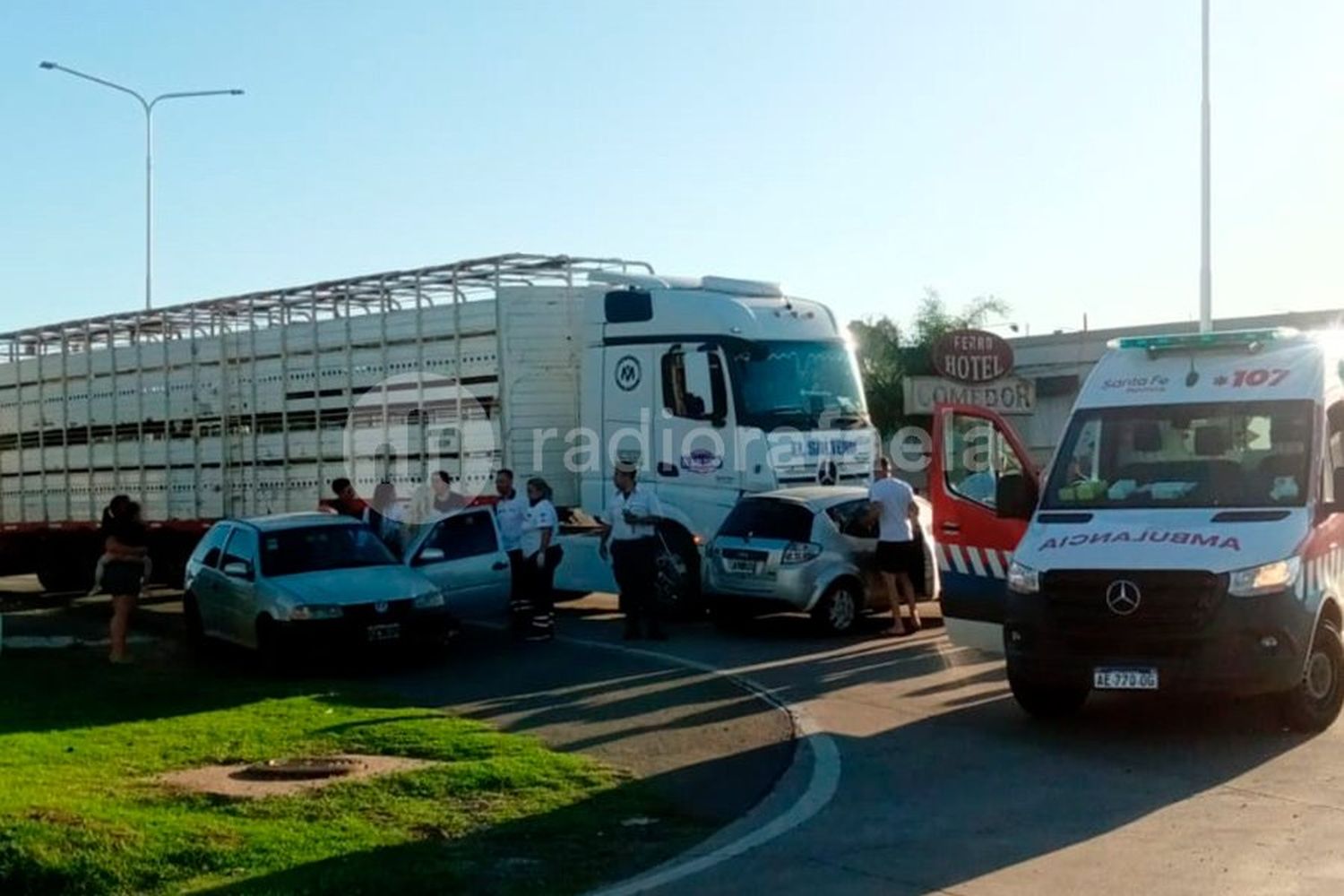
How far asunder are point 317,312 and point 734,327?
Result: 693 centimetres

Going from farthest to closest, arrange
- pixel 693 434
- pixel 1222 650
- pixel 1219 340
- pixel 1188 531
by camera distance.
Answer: pixel 693 434 → pixel 1219 340 → pixel 1188 531 → pixel 1222 650

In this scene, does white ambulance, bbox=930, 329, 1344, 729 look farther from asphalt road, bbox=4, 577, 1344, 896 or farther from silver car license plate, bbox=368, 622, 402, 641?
silver car license plate, bbox=368, 622, 402, 641

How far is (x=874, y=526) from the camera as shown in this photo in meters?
17.3

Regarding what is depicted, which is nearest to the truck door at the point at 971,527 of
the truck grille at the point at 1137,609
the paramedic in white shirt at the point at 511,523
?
the truck grille at the point at 1137,609

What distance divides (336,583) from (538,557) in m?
2.37

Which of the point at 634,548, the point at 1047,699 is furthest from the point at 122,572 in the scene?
the point at 1047,699

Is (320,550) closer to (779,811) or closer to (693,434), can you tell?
(693,434)

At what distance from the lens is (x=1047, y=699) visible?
37.8ft

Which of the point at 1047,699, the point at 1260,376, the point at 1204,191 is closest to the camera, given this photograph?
the point at 1047,699

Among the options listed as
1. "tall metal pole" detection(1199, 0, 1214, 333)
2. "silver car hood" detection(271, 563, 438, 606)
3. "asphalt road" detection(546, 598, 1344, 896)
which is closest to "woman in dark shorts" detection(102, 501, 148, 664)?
"silver car hood" detection(271, 563, 438, 606)

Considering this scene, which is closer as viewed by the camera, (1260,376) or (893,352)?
(1260,376)

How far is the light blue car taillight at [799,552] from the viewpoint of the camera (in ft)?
55.3

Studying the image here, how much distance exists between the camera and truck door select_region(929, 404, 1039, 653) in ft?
42.8

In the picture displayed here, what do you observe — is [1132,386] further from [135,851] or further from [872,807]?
[135,851]
